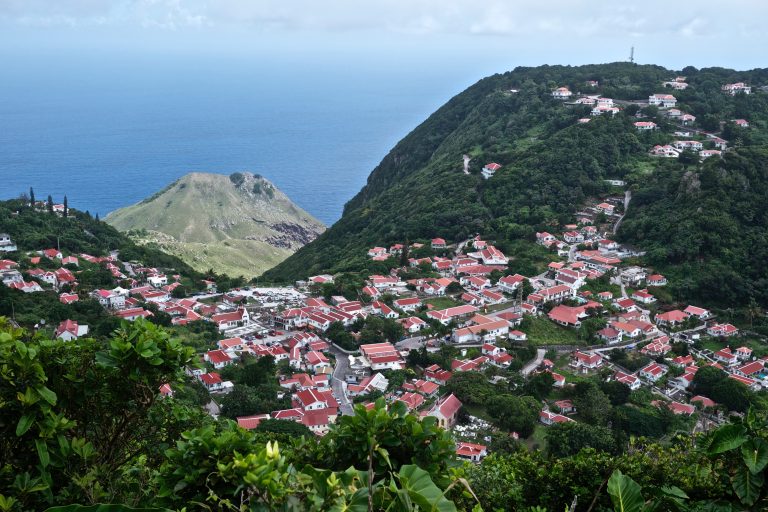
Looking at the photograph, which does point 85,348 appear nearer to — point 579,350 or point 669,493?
point 669,493

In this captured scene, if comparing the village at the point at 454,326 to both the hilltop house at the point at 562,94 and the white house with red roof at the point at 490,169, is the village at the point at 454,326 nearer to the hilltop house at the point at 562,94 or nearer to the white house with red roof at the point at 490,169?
the white house with red roof at the point at 490,169

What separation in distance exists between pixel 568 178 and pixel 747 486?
40.9 m

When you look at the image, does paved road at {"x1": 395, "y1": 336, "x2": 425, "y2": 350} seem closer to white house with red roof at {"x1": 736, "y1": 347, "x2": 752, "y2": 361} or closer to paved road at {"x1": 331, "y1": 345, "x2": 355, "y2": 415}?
paved road at {"x1": 331, "y1": 345, "x2": 355, "y2": 415}

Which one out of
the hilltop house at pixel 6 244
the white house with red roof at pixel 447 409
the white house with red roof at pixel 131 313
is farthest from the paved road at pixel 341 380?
the hilltop house at pixel 6 244

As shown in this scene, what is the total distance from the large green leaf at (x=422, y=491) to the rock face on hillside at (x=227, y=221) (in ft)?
183

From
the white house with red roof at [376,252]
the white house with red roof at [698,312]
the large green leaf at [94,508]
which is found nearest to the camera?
the large green leaf at [94,508]

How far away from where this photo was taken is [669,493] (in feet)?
15.7

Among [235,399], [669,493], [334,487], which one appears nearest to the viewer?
[334,487]

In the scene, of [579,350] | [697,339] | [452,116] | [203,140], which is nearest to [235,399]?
[579,350]

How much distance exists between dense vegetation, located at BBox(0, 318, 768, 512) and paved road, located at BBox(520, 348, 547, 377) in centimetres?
1785

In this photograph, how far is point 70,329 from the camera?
24.8 m

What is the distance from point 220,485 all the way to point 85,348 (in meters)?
2.21

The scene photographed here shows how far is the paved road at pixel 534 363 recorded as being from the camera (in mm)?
24000

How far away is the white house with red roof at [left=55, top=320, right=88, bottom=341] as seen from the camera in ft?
80.2
